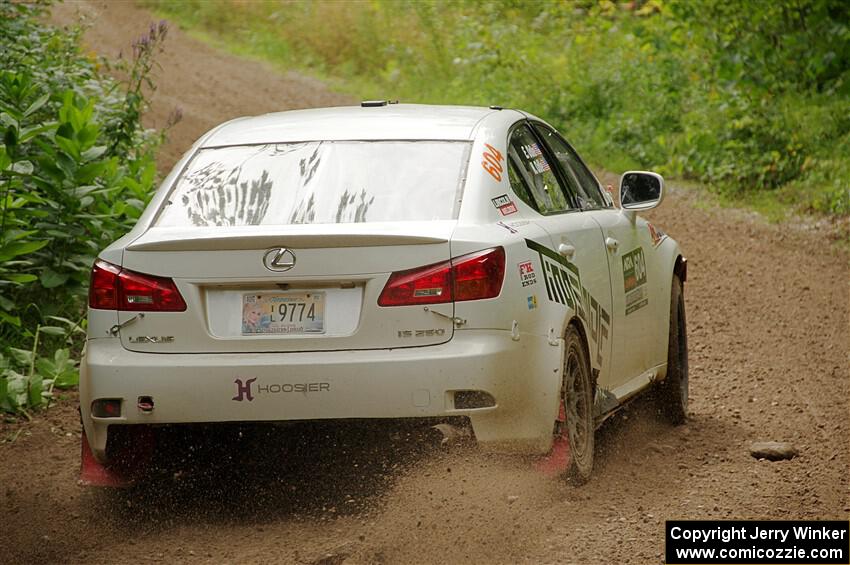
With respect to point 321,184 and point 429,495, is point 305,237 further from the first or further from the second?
point 429,495

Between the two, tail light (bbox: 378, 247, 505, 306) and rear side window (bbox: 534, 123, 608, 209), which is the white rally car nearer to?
tail light (bbox: 378, 247, 505, 306)

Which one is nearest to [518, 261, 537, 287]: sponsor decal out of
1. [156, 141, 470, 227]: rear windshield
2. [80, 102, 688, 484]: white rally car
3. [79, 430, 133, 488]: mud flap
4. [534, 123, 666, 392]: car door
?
[80, 102, 688, 484]: white rally car

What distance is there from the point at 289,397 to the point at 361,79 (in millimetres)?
20971

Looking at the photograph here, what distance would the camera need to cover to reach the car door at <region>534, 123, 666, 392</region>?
241 inches

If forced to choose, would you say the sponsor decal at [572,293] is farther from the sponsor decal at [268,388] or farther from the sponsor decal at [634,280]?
the sponsor decal at [268,388]

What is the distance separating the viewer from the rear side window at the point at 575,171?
249 inches

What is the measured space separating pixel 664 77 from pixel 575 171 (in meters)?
11.9

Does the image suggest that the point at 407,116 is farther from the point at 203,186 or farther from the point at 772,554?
the point at 772,554

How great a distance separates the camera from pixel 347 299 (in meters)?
4.75

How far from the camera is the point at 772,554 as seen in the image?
4.65 metres

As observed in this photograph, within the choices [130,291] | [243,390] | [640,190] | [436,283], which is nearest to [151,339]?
[130,291]

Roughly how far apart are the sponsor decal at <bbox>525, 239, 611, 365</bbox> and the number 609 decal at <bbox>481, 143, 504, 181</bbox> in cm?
34

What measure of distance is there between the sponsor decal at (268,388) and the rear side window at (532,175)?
1216mm

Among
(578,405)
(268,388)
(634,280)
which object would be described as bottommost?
(578,405)
